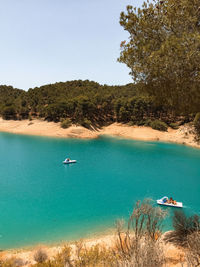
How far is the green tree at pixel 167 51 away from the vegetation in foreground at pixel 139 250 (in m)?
7.32

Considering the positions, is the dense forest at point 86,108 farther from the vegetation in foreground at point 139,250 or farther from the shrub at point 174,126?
the vegetation in foreground at point 139,250

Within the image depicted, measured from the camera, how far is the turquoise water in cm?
1814

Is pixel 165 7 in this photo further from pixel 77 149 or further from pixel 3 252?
pixel 77 149

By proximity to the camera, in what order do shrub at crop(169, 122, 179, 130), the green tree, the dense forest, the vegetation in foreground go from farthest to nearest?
the dense forest, shrub at crop(169, 122, 179, 130), the green tree, the vegetation in foreground

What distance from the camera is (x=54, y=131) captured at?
71.7m

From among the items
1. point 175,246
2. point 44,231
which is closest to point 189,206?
point 175,246

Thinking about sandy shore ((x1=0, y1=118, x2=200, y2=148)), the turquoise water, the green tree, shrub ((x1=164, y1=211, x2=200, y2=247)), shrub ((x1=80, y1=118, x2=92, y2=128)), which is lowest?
the turquoise water

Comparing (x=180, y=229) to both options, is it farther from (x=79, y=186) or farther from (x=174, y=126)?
(x=174, y=126)

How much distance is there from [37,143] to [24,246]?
147ft

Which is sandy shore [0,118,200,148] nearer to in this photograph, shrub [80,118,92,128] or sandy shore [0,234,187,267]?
shrub [80,118,92,128]

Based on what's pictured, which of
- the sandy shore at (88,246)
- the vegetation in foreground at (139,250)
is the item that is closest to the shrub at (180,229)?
the vegetation in foreground at (139,250)

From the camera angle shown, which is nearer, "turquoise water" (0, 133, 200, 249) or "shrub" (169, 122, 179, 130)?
"turquoise water" (0, 133, 200, 249)

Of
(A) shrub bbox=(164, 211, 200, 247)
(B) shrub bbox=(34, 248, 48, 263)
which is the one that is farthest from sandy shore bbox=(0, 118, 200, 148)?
(B) shrub bbox=(34, 248, 48, 263)

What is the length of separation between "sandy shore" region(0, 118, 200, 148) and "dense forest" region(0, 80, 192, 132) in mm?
4389
